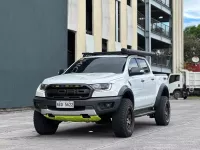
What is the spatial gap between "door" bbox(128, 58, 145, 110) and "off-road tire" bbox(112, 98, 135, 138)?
70cm

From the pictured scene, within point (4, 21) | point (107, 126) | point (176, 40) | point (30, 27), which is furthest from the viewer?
point (176, 40)

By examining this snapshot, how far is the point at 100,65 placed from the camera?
34.5 feet

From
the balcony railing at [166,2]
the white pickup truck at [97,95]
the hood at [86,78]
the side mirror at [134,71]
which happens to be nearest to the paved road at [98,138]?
the white pickup truck at [97,95]

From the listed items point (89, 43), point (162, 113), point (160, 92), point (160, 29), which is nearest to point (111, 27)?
point (89, 43)

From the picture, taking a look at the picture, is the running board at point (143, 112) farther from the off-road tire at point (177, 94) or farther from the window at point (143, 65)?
the off-road tire at point (177, 94)

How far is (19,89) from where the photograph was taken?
19.1m

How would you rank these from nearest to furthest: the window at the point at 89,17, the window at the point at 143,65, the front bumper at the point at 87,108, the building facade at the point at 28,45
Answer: the front bumper at the point at 87,108 < the window at the point at 143,65 < the building facade at the point at 28,45 < the window at the point at 89,17

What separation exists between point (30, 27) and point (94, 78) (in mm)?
11313

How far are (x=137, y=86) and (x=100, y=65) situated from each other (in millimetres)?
1042

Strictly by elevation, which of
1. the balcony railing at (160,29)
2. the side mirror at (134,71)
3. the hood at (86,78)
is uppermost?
the balcony railing at (160,29)

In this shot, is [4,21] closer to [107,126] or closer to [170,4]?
[107,126]

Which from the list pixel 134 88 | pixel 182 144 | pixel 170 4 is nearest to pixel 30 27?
pixel 134 88

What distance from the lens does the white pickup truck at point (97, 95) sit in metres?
9.04

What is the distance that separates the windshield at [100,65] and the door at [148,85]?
978mm
